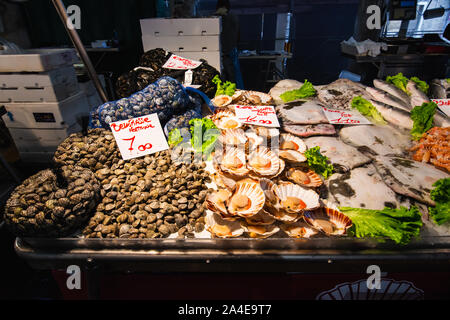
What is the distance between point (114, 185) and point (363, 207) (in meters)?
1.51

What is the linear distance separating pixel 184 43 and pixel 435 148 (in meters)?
2.79

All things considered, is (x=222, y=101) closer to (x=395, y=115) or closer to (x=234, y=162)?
(x=234, y=162)

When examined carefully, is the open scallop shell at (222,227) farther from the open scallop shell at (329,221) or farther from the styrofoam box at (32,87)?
the styrofoam box at (32,87)

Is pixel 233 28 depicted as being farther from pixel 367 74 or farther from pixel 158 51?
pixel 367 74

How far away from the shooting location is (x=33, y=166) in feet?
9.02

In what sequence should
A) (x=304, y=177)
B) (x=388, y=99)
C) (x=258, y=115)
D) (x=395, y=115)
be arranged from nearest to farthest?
1. (x=304, y=177)
2. (x=258, y=115)
3. (x=395, y=115)
4. (x=388, y=99)

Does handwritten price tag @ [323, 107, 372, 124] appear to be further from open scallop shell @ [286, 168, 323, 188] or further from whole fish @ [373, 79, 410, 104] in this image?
open scallop shell @ [286, 168, 323, 188]

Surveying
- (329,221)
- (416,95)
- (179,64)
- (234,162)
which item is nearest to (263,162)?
(234,162)

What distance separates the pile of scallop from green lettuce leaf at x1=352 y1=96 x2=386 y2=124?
→ 1029 mm

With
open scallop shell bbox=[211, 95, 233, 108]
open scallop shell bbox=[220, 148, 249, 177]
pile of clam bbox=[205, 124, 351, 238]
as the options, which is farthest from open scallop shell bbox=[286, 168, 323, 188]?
open scallop shell bbox=[211, 95, 233, 108]

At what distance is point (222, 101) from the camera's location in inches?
93.7

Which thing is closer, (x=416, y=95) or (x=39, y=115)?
(x=416, y=95)

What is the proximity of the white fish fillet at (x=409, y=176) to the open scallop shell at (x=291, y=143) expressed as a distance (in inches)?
19.9
